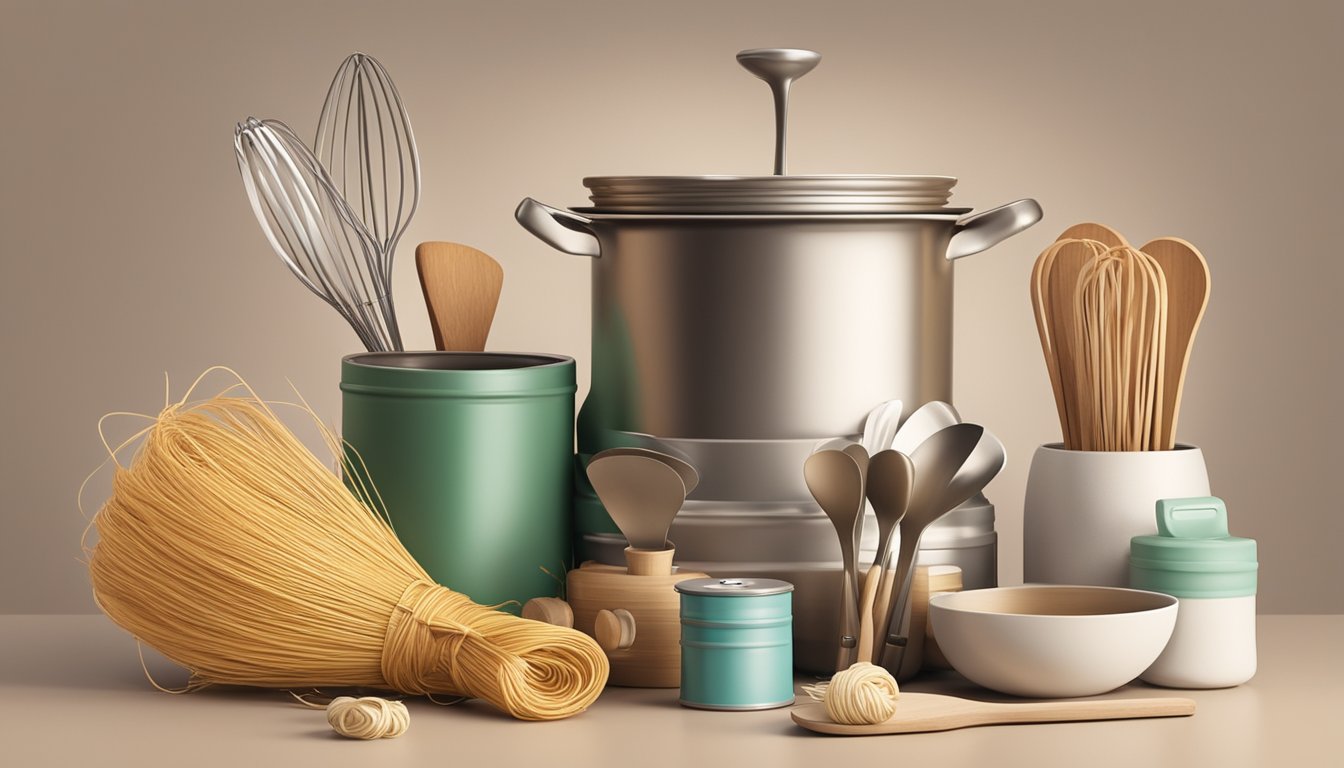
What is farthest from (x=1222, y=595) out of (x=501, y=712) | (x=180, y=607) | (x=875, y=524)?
(x=180, y=607)

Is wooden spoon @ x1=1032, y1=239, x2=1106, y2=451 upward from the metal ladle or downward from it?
downward

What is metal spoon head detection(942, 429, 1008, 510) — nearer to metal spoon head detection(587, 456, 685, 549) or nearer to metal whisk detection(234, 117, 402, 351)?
metal spoon head detection(587, 456, 685, 549)

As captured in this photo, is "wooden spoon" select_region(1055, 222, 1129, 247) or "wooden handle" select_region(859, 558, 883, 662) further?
"wooden spoon" select_region(1055, 222, 1129, 247)

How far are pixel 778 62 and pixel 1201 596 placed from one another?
0.40 meters

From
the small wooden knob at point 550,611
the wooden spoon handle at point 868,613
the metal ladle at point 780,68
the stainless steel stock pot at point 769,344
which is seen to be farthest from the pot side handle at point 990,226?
the small wooden knob at point 550,611

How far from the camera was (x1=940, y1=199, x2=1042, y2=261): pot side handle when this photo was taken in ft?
3.41

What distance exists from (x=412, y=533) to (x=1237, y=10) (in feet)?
3.45

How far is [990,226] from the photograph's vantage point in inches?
41.2

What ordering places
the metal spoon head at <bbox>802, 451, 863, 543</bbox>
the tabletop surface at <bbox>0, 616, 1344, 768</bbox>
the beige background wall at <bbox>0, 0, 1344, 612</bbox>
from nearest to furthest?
the tabletop surface at <bbox>0, 616, 1344, 768</bbox>, the metal spoon head at <bbox>802, 451, 863, 543</bbox>, the beige background wall at <bbox>0, 0, 1344, 612</bbox>

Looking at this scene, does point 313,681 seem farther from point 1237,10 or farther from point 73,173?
point 1237,10

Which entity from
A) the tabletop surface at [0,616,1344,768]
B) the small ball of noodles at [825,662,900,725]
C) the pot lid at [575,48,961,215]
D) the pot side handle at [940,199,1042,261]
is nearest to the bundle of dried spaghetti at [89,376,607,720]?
the tabletop surface at [0,616,1344,768]

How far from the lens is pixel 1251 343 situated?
1659mm

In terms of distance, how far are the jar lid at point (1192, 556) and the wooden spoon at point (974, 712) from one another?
0.26 ft

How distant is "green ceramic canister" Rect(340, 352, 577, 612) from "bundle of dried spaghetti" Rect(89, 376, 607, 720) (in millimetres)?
36
